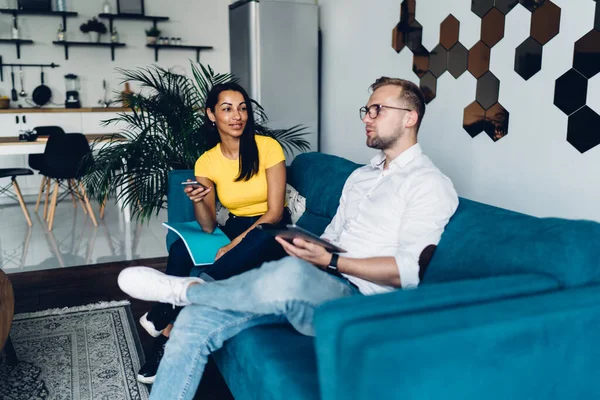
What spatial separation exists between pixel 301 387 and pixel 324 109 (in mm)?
2940

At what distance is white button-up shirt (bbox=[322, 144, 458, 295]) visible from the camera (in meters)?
1.58

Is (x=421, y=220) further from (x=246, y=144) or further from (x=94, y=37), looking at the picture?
(x=94, y=37)

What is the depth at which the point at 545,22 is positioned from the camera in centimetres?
205

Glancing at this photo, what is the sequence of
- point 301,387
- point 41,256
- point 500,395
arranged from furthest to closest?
point 41,256 → point 301,387 → point 500,395

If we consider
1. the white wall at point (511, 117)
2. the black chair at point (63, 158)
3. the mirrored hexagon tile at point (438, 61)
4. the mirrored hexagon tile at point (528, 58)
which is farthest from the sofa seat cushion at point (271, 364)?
the black chair at point (63, 158)

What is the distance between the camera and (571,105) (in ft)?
6.50

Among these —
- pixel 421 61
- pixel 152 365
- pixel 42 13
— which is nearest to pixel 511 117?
pixel 421 61

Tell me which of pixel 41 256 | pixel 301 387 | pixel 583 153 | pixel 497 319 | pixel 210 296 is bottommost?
pixel 41 256

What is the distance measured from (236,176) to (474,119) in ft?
3.56

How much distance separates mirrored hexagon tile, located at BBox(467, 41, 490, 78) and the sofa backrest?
653mm

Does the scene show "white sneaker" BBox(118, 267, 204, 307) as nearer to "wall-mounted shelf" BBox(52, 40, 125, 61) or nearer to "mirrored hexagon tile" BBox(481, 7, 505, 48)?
"mirrored hexagon tile" BBox(481, 7, 505, 48)

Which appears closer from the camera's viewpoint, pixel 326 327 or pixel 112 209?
pixel 326 327

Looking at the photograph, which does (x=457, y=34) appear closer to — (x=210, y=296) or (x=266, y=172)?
(x=266, y=172)

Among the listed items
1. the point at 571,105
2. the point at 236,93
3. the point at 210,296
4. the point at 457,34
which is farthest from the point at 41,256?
the point at 571,105
